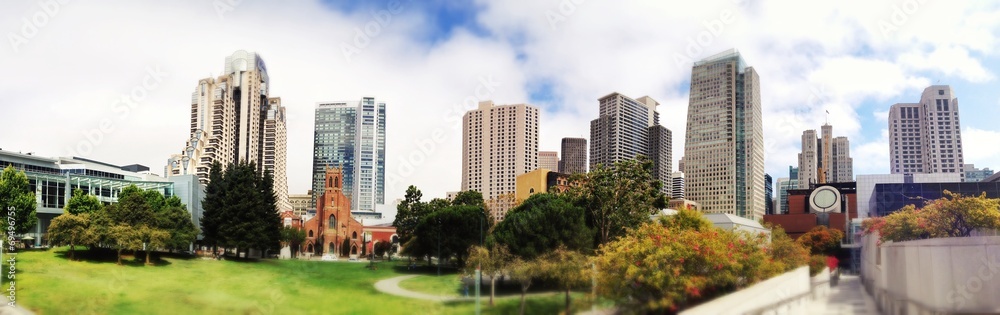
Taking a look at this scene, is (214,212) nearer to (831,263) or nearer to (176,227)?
(176,227)

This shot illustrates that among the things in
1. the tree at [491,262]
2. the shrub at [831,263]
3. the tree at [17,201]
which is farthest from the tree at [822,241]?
the tree at [17,201]

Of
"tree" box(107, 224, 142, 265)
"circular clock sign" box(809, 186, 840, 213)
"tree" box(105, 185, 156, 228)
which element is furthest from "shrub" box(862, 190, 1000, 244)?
"tree" box(105, 185, 156, 228)

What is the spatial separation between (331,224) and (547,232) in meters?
44.5

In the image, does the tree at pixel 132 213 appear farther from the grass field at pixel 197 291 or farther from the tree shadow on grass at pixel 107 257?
the grass field at pixel 197 291

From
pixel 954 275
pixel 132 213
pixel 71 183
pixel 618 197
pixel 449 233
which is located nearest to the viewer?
pixel 954 275

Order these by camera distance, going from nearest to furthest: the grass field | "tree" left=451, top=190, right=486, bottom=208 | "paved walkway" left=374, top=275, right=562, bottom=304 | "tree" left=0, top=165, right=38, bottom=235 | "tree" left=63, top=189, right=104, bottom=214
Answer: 1. the grass field
2. "paved walkway" left=374, top=275, right=562, bottom=304
3. "tree" left=0, top=165, right=38, bottom=235
4. "tree" left=63, top=189, right=104, bottom=214
5. "tree" left=451, top=190, right=486, bottom=208

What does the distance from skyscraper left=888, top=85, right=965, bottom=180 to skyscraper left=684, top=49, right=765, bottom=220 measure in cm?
4757

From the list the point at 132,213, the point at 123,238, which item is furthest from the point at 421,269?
Answer: the point at 123,238

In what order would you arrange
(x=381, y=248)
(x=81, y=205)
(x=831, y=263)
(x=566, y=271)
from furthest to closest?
(x=381, y=248), (x=831, y=263), (x=81, y=205), (x=566, y=271)

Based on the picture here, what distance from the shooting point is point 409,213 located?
72.9 m

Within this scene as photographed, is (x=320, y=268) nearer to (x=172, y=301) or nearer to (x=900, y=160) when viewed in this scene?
(x=172, y=301)

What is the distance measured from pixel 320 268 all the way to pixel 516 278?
82.0 feet

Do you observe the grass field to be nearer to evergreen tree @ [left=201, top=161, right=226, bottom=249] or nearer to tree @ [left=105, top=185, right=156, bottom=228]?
tree @ [left=105, top=185, right=156, bottom=228]

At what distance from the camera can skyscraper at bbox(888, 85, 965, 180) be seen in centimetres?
17050
